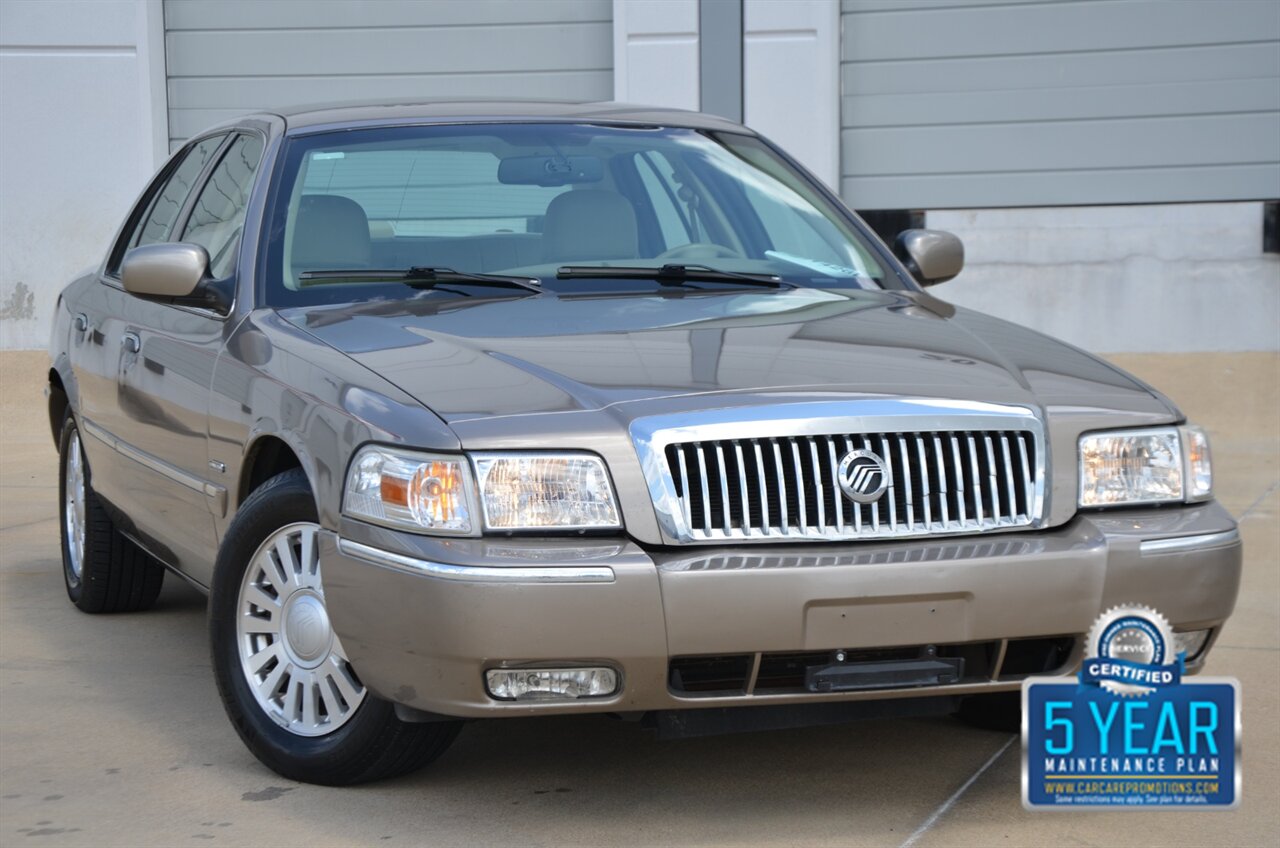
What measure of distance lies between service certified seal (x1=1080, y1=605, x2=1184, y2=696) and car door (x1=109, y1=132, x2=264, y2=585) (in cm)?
205

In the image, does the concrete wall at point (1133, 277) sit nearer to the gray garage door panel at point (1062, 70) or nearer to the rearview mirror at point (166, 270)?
the gray garage door panel at point (1062, 70)

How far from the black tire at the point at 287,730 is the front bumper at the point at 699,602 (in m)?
0.27

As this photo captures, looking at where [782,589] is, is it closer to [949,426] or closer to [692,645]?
[692,645]

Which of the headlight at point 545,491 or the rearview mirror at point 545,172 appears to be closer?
the headlight at point 545,491

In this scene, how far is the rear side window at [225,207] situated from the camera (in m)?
4.71

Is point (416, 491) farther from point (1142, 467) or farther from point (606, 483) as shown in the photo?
point (1142, 467)

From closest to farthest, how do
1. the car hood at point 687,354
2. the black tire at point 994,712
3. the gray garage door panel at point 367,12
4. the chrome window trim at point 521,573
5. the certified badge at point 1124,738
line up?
the chrome window trim at point 521,573
the certified badge at point 1124,738
the car hood at point 687,354
the black tire at point 994,712
the gray garage door panel at point 367,12

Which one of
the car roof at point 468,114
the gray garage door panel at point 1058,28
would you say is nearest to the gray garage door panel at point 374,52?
the gray garage door panel at point 1058,28

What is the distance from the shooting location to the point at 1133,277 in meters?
10.9

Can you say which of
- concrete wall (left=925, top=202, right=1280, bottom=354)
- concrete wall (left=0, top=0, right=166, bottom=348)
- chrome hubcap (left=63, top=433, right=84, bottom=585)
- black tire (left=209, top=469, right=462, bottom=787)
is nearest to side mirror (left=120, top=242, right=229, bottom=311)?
black tire (left=209, top=469, right=462, bottom=787)

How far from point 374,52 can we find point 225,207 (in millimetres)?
7342

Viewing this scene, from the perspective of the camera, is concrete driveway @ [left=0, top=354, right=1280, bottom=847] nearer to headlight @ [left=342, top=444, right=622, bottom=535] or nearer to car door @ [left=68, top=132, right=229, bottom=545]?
car door @ [left=68, top=132, right=229, bottom=545]

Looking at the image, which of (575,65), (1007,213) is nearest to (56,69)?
(575,65)

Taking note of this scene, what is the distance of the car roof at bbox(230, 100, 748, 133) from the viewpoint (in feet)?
15.9
